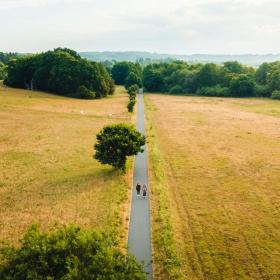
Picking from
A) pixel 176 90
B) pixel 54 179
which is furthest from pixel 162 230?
pixel 176 90

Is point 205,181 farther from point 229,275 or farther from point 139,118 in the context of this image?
point 139,118

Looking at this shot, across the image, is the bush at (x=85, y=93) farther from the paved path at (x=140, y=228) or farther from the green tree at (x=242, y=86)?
the paved path at (x=140, y=228)

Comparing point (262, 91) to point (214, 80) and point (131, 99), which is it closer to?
point (214, 80)

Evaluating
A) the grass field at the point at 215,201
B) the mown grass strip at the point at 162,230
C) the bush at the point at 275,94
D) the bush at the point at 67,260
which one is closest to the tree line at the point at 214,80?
the bush at the point at 275,94

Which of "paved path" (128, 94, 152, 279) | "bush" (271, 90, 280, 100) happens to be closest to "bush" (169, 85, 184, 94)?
"bush" (271, 90, 280, 100)

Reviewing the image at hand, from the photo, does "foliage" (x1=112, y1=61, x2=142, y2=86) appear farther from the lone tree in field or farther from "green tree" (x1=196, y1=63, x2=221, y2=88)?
the lone tree in field

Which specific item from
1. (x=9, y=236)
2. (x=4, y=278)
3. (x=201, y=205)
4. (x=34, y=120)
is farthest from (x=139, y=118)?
(x=4, y=278)
